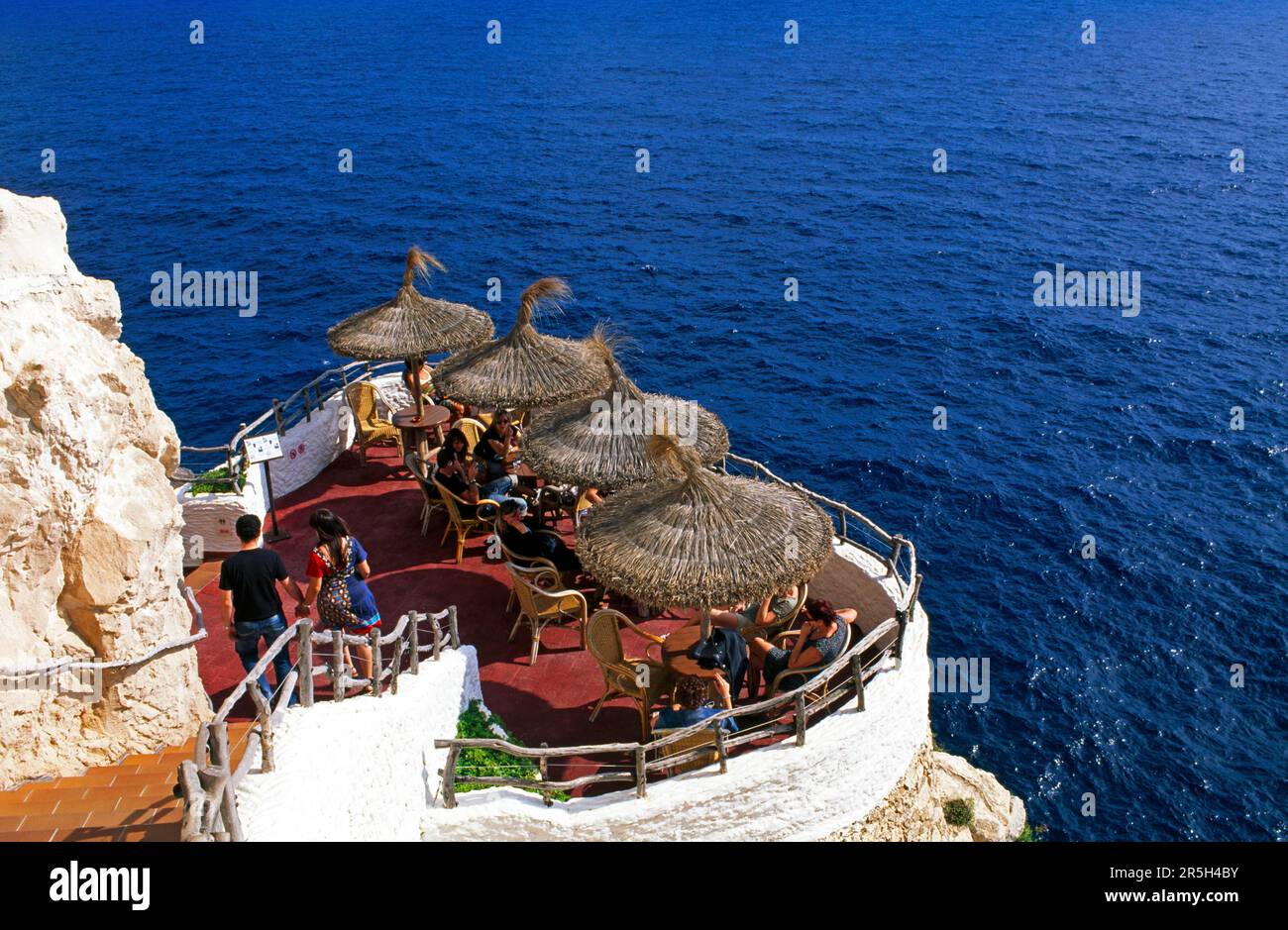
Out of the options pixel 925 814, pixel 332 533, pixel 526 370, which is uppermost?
pixel 526 370

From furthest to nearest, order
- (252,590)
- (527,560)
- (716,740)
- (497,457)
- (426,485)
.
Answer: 1. (497,457)
2. (426,485)
3. (527,560)
4. (716,740)
5. (252,590)

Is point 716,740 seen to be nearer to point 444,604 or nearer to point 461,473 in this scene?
point 444,604

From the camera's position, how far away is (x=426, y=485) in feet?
54.1

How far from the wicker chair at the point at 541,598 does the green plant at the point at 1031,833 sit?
12352 millimetres

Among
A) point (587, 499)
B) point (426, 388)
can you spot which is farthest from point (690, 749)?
point (426, 388)

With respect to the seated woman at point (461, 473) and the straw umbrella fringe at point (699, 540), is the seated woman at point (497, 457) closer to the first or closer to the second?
the seated woman at point (461, 473)

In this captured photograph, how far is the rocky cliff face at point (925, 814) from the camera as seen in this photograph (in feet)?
43.7

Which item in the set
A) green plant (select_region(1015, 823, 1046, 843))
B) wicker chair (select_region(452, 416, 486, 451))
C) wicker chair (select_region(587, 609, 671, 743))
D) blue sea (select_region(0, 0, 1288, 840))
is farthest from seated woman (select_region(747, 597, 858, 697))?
blue sea (select_region(0, 0, 1288, 840))

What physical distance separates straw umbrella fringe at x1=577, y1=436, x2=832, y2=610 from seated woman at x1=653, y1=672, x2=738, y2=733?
98 centimetres

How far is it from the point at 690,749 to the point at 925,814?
443 cm

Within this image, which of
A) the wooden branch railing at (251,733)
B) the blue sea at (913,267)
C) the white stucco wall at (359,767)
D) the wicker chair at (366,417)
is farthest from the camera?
the blue sea at (913,267)

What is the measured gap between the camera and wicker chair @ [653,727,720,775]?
38.5 ft

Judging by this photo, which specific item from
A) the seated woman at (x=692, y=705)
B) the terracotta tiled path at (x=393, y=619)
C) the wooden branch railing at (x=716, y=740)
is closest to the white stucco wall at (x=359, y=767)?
→ the wooden branch railing at (x=716, y=740)

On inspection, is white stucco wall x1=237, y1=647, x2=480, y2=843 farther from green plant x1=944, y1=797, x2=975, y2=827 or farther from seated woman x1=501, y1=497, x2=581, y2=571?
green plant x1=944, y1=797, x2=975, y2=827
